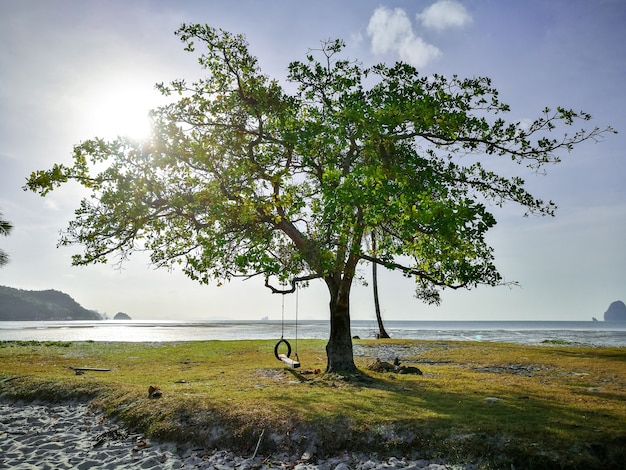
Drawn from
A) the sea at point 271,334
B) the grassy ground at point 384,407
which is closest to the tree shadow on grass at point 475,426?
the grassy ground at point 384,407

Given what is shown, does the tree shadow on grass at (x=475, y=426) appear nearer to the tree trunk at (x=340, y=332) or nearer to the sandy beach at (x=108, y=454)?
the sandy beach at (x=108, y=454)

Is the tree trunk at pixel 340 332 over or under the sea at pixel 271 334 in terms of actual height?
over

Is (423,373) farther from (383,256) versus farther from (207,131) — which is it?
(207,131)

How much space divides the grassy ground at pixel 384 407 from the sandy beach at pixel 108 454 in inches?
15.0

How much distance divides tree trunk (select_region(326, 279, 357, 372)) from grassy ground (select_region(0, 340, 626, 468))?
0.91m

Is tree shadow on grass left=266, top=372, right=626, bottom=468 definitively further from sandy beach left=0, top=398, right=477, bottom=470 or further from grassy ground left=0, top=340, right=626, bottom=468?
sandy beach left=0, top=398, right=477, bottom=470

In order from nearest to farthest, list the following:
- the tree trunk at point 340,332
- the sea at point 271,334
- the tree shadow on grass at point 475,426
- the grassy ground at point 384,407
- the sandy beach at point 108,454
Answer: the tree shadow on grass at point 475,426, the grassy ground at point 384,407, the sandy beach at point 108,454, the tree trunk at point 340,332, the sea at point 271,334

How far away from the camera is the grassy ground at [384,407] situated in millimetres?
8930

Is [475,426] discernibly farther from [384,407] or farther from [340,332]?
[340,332]

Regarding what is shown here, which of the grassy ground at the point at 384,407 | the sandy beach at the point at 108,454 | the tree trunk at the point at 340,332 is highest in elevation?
the tree trunk at the point at 340,332

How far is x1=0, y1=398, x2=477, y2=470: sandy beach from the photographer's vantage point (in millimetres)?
9031

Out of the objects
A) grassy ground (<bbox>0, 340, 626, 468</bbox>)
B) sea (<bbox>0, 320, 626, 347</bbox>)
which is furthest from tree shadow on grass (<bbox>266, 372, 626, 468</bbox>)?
sea (<bbox>0, 320, 626, 347</bbox>)

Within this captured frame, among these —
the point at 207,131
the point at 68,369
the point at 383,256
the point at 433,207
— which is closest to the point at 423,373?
the point at 383,256

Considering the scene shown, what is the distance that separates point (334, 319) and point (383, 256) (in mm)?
4722
